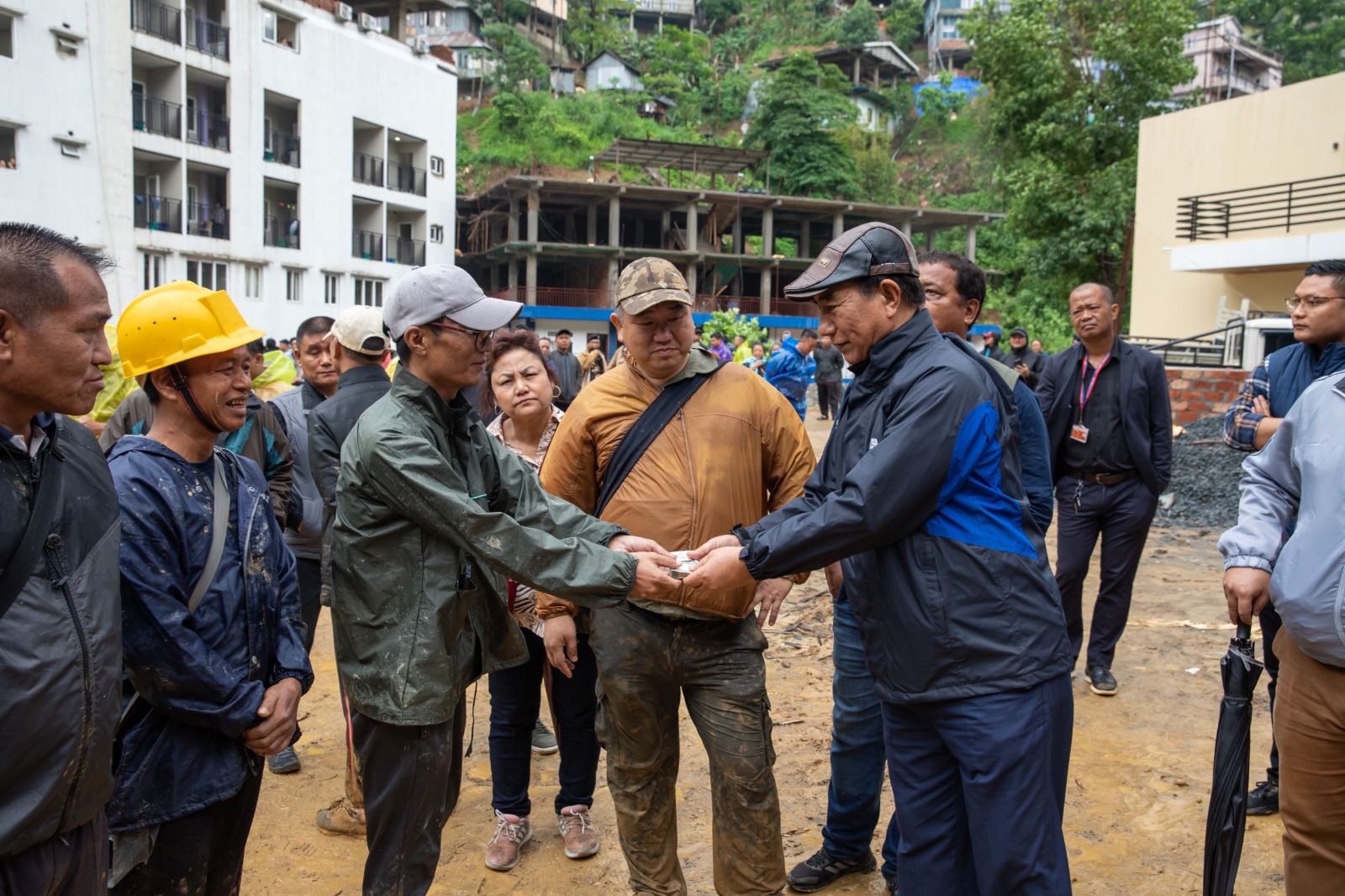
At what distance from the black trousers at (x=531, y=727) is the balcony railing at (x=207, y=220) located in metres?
27.6

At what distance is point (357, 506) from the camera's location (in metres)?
2.65

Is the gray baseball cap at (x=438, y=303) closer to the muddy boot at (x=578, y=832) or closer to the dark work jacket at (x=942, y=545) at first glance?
the dark work jacket at (x=942, y=545)

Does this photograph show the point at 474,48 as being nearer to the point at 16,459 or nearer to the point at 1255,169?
the point at 1255,169

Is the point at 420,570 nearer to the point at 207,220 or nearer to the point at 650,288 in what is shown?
the point at 650,288

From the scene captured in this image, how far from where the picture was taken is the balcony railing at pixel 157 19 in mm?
25781

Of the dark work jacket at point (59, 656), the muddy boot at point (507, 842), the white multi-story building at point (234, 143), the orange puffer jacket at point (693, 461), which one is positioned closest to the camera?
the dark work jacket at point (59, 656)

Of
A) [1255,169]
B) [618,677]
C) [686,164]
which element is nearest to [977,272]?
[618,677]

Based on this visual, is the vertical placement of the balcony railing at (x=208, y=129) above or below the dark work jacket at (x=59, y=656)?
above

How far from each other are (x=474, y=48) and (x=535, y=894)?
53896 mm

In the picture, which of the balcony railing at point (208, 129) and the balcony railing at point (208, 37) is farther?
the balcony railing at point (208, 129)

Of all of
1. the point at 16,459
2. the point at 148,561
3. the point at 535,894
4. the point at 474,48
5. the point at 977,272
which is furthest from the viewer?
the point at 474,48

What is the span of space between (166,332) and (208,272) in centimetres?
2858

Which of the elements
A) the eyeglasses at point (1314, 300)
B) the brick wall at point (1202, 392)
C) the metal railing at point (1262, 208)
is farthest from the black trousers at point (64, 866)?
the metal railing at point (1262, 208)

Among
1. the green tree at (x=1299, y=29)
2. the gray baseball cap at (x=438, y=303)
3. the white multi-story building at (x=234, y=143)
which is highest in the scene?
the green tree at (x=1299, y=29)
